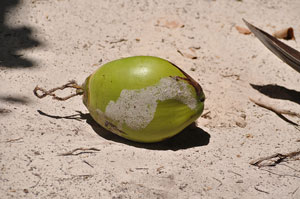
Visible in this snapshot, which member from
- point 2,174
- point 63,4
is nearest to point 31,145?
point 2,174

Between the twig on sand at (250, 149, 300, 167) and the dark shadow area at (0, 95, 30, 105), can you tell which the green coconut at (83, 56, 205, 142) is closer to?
the twig on sand at (250, 149, 300, 167)

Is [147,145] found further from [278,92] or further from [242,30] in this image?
[242,30]

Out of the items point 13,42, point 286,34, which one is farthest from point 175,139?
point 286,34

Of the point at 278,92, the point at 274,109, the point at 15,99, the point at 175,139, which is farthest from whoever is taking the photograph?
the point at 278,92

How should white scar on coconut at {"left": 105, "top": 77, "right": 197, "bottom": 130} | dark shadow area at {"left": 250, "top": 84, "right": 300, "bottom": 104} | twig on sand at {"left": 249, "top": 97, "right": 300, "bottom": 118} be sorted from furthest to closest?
dark shadow area at {"left": 250, "top": 84, "right": 300, "bottom": 104}
twig on sand at {"left": 249, "top": 97, "right": 300, "bottom": 118}
white scar on coconut at {"left": 105, "top": 77, "right": 197, "bottom": 130}

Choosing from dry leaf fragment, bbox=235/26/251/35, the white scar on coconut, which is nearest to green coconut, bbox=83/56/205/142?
the white scar on coconut

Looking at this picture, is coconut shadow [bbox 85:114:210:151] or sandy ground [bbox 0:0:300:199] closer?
sandy ground [bbox 0:0:300:199]

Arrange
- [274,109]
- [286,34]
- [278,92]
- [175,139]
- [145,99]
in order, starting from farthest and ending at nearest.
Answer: [286,34]
[278,92]
[274,109]
[175,139]
[145,99]

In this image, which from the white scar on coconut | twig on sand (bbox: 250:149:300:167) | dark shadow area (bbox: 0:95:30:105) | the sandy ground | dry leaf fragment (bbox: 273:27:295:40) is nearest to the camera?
the sandy ground
